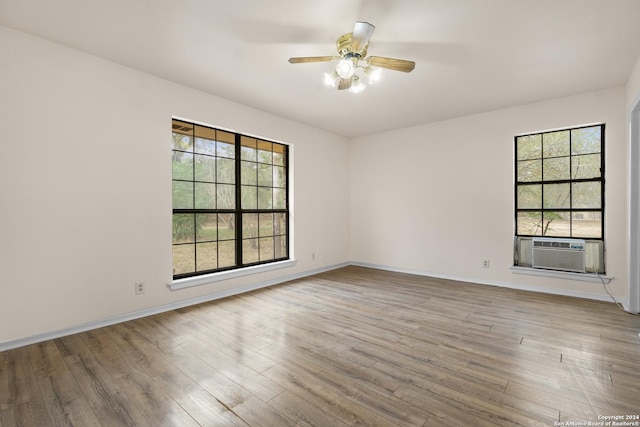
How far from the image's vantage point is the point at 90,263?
2865mm

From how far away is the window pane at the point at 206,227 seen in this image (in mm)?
3806

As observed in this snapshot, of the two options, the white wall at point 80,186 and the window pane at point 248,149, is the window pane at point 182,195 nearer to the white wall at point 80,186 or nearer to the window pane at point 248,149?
the white wall at point 80,186

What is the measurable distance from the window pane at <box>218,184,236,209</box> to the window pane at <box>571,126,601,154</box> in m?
4.86

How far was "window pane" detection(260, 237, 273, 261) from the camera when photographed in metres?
4.66

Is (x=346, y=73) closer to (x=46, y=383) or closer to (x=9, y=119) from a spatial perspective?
(x=9, y=119)

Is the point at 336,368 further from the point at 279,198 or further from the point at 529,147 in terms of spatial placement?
the point at 529,147

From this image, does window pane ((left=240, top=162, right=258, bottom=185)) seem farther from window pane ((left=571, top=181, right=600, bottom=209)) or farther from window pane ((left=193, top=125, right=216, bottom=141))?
window pane ((left=571, top=181, right=600, bottom=209))

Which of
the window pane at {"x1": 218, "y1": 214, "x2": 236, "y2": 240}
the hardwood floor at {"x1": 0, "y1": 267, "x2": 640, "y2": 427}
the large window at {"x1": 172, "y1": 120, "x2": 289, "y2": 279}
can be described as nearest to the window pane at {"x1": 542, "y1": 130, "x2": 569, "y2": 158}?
the hardwood floor at {"x1": 0, "y1": 267, "x2": 640, "y2": 427}

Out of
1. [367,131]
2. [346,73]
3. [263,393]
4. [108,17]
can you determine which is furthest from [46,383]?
[367,131]

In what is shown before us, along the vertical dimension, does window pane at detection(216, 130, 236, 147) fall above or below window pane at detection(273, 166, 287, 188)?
above

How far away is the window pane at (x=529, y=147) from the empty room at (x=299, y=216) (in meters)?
0.03

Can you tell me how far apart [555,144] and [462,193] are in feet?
4.53

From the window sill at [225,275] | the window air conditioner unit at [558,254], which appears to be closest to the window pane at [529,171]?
the window air conditioner unit at [558,254]

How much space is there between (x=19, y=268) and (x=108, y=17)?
2257 millimetres
